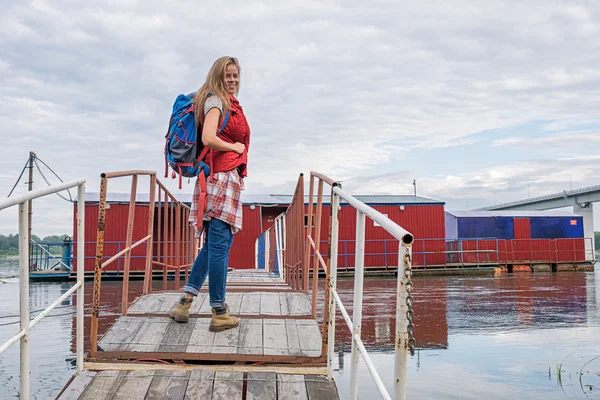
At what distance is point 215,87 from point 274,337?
5.10 ft

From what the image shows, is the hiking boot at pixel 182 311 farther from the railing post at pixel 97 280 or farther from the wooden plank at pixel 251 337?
the railing post at pixel 97 280

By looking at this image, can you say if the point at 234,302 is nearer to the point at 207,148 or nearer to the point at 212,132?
the point at 207,148

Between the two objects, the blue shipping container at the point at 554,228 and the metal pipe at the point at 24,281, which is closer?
the metal pipe at the point at 24,281

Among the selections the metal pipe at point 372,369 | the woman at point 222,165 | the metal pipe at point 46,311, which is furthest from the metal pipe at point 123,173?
the metal pipe at point 372,369

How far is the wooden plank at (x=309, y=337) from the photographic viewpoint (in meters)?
3.34

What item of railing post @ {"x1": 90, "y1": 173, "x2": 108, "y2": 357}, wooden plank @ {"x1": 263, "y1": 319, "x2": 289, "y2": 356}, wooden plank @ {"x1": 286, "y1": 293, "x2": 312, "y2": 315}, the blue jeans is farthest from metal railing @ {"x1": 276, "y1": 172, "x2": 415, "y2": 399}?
railing post @ {"x1": 90, "y1": 173, "x2": 108, "y2": 357}

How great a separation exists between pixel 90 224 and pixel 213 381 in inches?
792

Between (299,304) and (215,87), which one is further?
(299,304)

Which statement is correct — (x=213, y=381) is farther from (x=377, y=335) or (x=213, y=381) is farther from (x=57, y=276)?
(x=57, y=276)

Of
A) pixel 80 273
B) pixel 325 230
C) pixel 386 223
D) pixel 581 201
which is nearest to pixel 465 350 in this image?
A: pixel 80 273

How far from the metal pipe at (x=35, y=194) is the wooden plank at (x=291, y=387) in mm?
1439

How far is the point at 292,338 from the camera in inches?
142

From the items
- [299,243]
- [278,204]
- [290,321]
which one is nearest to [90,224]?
[278,204]

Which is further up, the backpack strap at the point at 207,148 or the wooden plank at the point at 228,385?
the backpack strap at the point at 207,148
